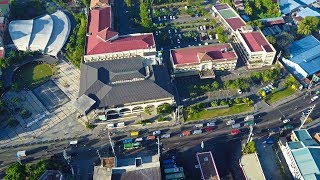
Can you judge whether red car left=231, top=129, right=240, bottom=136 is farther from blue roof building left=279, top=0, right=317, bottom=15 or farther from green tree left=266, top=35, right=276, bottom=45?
blue roof building left=279, top=0, right=317, bottom=15

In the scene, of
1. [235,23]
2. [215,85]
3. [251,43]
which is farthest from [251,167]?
[235,23]

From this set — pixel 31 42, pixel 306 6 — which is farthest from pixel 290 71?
pixel 31 42

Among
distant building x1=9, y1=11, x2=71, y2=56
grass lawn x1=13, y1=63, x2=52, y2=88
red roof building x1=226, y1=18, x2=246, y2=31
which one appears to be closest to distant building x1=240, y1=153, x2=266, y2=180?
red roof building x1=226, y1=18, x2=246, y2=31

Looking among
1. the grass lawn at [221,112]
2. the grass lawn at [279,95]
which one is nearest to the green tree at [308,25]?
the grass lawn at [279,95]

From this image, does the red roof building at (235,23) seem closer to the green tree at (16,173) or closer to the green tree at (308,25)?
the green tree at (308,25)

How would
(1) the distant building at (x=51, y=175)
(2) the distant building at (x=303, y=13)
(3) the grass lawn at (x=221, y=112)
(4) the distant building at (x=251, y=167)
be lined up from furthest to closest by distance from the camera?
(2) the distant building at (x=303, y=13) < (3) the grass lawn at (x=221, y=112) < (4) the distant building at (x=251, y=167) < (1) the distant building at (x=51, y=175)

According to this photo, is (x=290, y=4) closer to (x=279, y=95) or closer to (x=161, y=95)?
(x=279, y=95)

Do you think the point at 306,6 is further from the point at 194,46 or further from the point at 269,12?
the point at 194,46
